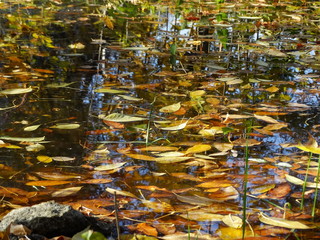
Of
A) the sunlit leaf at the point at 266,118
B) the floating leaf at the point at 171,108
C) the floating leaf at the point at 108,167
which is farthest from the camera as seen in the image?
the floating leaf at the point at 171,108

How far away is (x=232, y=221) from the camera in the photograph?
4.15ft

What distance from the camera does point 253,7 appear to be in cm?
519

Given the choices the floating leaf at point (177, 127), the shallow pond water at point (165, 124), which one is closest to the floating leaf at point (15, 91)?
the shallow pond water at point (165, 124)

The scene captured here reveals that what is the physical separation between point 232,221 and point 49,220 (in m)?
0.48

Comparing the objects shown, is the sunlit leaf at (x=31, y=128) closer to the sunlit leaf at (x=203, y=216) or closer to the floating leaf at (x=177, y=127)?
the floating leaf at (x=177, y=127)

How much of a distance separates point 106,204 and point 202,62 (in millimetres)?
1765

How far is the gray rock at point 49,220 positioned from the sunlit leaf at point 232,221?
0.37m

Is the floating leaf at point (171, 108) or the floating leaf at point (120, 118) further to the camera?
the floating leaf at point (171, 108)

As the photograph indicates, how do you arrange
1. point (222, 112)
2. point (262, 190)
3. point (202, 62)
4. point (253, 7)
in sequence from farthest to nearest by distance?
point (253, 7) < point (202, 62) < point (222, 112) < point (262, 190)

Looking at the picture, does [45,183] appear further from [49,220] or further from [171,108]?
[171,108]

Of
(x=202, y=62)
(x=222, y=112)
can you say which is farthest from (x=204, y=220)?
(x=202, y=62)

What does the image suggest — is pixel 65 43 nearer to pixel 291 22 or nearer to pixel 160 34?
pixel 160 34

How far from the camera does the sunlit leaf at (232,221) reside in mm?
1249

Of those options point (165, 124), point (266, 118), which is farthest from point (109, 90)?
point (266, 118)
